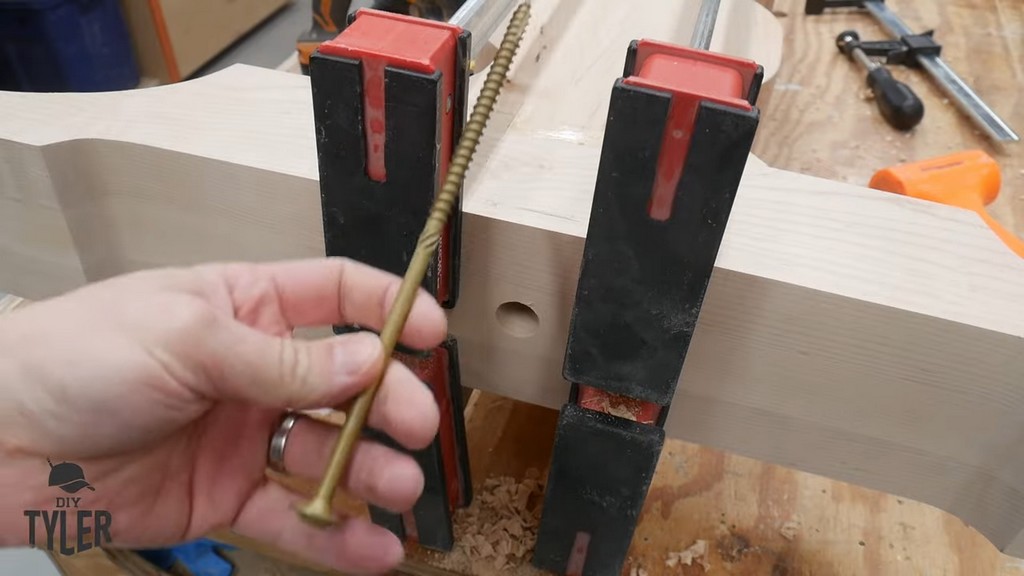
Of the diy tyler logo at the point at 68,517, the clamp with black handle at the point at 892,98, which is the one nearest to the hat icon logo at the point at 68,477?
the diy tyler logo at the point at 68,517

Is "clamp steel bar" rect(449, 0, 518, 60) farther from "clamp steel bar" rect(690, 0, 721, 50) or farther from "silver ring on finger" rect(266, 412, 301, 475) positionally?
"silver ring on finger" rect(266, 412, 301, 475)

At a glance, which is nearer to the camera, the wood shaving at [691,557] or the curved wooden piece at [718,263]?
the curved wooden piece at [718,263]

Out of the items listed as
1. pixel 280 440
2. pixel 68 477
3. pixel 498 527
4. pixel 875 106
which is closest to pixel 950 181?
pixel 875 106

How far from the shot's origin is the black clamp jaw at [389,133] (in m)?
0.42

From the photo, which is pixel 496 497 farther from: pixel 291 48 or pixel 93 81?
pixel 291 48

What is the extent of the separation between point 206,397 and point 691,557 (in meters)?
0.49

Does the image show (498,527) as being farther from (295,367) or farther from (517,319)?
(295,367)

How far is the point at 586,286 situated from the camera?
47 centimetres

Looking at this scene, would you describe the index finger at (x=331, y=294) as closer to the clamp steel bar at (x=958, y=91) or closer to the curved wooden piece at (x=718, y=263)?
the curved wooden piece at (x=718, y=263)

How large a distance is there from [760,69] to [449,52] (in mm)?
184

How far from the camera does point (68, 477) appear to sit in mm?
474

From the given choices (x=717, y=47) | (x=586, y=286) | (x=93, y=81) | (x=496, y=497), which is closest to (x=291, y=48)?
(x=93, y=81)

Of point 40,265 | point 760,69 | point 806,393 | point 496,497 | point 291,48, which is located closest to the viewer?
point 760,69

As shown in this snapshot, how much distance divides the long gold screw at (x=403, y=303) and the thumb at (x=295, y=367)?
14mm
